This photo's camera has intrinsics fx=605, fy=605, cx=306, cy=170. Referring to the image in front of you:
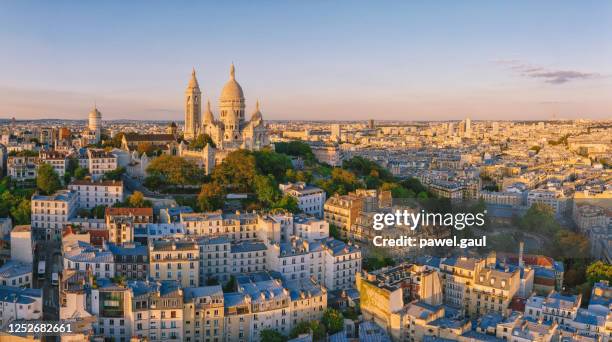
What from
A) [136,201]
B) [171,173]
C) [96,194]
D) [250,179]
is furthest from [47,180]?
[250,179]

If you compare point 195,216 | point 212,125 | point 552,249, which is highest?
point 212,125

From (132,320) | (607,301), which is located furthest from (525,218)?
(132,320)

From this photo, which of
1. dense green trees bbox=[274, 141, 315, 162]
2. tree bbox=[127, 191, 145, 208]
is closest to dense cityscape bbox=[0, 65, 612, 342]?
tree bbox=[127, 191, 145, 208]

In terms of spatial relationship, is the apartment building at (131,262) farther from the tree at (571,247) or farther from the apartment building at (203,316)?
the tree at (571,247)

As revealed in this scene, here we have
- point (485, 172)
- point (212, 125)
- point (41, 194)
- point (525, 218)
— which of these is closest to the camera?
point (41, 194)

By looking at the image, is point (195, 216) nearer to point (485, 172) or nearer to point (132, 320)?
point (132, 320)

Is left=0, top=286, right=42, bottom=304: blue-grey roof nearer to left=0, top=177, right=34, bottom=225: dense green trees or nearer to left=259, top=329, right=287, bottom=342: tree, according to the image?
left=259, top=329, right=287, bottom=342: tree

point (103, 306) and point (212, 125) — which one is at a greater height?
point (212, 125)
